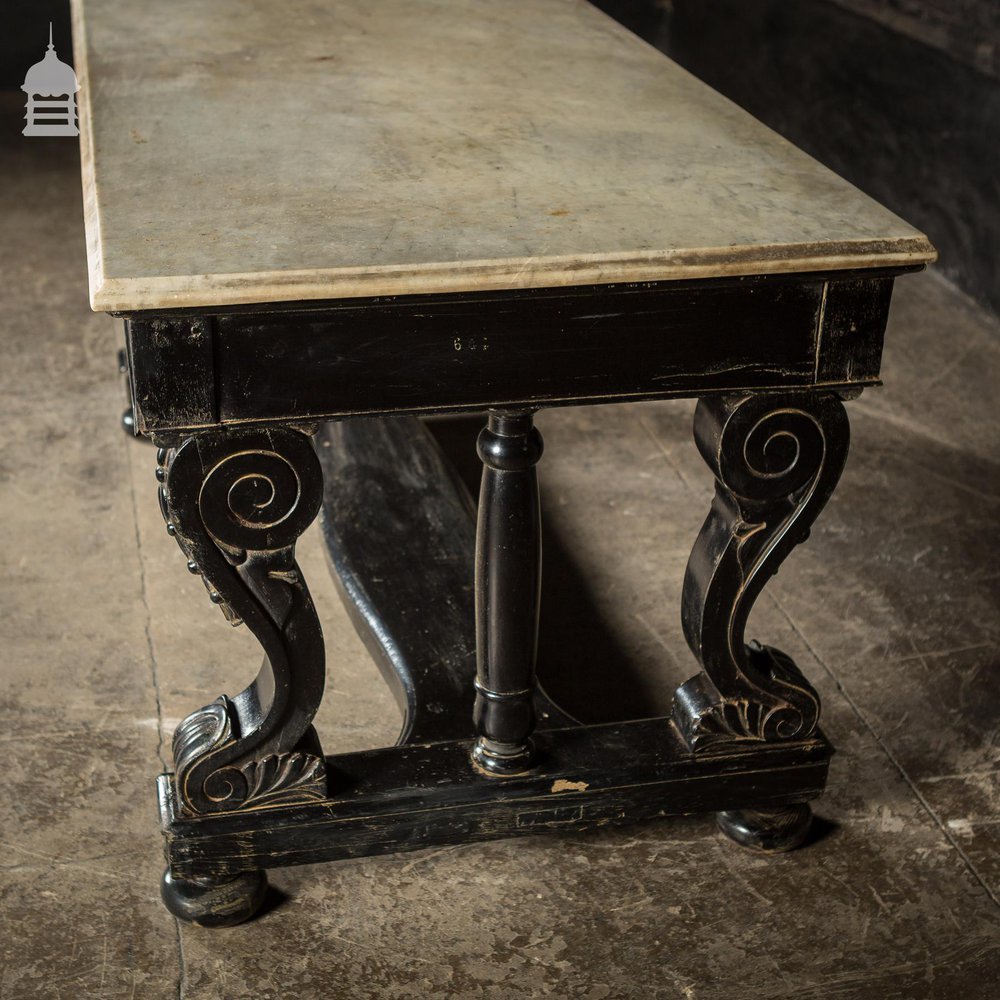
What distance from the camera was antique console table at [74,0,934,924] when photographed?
4.91 ft

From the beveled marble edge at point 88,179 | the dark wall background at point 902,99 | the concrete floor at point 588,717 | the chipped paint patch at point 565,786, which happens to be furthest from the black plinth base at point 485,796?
the dark wall background at point 902,99

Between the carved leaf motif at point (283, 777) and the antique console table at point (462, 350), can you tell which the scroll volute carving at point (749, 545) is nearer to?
the antique console table at point (462, 350)

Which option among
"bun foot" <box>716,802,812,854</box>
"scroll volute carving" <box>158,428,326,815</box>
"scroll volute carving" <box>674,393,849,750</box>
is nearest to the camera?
"scroll volute carving" <box>158,428,326,815</box>

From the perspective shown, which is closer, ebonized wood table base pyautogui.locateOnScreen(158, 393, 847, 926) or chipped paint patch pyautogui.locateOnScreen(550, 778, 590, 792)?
ebonized wood table base pyautogui.locateOnScreen(158, 393, 847, 926)

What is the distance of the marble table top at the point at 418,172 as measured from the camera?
57.9 inches

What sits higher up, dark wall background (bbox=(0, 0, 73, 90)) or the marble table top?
the marble table top

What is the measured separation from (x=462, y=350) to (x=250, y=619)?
433 millimetres

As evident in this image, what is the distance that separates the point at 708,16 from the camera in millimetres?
6188

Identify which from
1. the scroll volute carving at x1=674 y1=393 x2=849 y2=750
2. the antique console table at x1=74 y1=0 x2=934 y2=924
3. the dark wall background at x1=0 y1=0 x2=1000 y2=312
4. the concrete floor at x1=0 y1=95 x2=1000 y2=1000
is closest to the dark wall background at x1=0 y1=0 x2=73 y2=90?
the dark wall background at x1=0 y1=0 x2=1000 y2=312

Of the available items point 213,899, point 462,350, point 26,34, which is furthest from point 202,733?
point 26,34

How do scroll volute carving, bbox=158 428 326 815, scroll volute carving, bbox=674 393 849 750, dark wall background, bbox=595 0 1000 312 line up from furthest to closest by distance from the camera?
dark wall background, bbox=595 0 1000 312 → scroll volute carving, bbox=674 393 849 750 → scroll volute carving, bbox=158 428 326 815

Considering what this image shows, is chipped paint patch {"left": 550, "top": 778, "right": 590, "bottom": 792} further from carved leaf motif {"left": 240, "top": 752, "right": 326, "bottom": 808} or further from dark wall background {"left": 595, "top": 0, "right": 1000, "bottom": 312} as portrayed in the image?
dark wall background {"left": 595, "top": 0, "right": 1000, "bottom": 312}

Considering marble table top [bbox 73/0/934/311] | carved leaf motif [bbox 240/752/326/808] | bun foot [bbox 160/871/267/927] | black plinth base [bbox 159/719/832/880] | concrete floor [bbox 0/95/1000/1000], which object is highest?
marble table top [bbox 73/0/934/311]

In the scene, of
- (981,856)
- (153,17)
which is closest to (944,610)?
(981,856)
